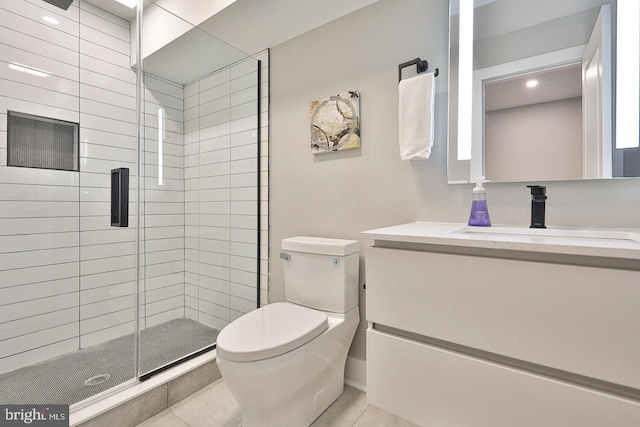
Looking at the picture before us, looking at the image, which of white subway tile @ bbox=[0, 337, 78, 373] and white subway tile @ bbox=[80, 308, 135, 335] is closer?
white subway tile @ bbox=[0, 337, 78, 373]

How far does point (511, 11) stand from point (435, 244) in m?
1.04

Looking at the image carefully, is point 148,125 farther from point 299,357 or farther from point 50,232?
point 299,357

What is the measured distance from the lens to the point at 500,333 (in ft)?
2.44

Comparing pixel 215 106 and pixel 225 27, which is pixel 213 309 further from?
pixel 225 27

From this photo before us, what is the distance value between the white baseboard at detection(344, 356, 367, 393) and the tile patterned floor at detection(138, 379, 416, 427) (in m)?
0.05

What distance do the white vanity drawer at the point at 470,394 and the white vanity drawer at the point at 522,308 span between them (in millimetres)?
53

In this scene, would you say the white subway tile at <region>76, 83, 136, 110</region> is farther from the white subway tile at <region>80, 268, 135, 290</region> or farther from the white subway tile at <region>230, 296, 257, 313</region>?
the white subway tile at <region>230, 296, 257, 313</region>

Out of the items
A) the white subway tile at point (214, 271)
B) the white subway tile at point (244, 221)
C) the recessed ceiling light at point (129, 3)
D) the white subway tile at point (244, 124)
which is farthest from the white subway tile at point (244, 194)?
the recessed ceiling light at point (129, 3)

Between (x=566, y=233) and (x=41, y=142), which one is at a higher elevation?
(x=41, y=142)

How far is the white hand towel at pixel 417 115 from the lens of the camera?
126cm

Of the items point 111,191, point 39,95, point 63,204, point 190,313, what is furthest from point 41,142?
point 190,313

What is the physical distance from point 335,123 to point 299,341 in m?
1.13

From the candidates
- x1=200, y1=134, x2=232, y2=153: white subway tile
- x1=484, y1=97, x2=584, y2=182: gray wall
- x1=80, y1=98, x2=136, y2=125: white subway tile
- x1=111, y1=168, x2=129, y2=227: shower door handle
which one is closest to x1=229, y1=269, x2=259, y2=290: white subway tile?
x1=111, y1=168, x2=129, y2=227: shower door handle

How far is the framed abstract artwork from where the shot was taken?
1545 millimetres
